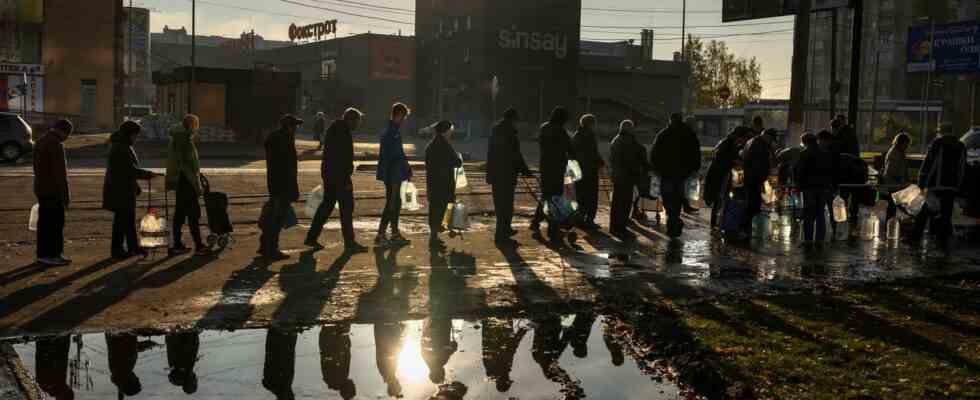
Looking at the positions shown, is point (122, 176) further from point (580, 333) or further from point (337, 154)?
point (580, 333)

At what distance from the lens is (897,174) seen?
50.0 feet

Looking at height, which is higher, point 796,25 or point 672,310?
point 796,25

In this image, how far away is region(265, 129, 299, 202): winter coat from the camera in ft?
37.8

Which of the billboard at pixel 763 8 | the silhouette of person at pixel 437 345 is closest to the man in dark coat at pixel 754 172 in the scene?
the silhouette of person at pixel 437 345

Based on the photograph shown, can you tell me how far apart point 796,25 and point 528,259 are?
1403 centimetres

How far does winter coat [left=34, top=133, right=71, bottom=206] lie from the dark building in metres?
61.2

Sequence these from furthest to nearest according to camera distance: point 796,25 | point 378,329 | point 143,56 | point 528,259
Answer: point 143,56 < point 796,25 < point 528,259 < point 378,329

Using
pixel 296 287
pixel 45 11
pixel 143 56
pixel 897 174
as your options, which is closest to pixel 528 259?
pixel 296 287

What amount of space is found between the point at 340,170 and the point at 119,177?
2469mm

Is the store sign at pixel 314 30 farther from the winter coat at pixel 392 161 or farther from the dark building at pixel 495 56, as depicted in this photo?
the winter coat at pixel 392 161

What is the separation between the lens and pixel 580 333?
314 inches

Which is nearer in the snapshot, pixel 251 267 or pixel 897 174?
pixel 251 267

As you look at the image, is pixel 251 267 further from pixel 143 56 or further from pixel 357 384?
pixel 143 56

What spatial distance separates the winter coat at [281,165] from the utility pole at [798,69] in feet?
47.9
